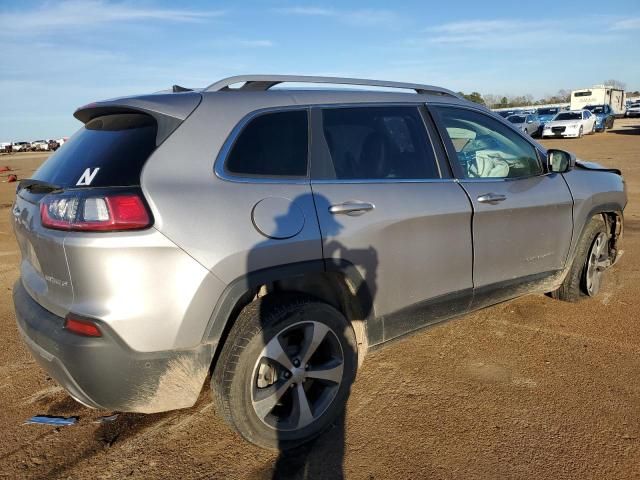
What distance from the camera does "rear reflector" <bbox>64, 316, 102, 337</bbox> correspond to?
86.0 inches

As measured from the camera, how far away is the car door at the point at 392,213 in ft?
8.87

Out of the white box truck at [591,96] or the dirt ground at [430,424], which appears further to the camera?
the white box truck at [591,96]

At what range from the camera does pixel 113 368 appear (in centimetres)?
223

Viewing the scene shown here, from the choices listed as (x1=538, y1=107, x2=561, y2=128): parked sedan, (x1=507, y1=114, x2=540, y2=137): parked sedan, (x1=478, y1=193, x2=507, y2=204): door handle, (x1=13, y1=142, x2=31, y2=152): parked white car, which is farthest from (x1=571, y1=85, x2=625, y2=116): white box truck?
(x1=13, y1=142, x2=31, y2=152): parked white car

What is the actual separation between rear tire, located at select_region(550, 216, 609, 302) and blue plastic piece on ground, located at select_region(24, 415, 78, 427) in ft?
12.6

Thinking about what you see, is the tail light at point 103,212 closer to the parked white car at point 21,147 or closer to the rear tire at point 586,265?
the rear tire at point 586,265

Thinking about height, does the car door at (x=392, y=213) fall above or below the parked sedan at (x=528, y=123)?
below

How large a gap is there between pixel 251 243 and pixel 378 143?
3.71ft

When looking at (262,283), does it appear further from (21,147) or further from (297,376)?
(21,147)

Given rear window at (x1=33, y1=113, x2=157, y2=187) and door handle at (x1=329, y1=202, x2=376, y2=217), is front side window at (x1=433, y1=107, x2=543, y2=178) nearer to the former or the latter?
door handle at (x1=329, y1=202, x2=376, y2=217)

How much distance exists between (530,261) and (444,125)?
1.22 m

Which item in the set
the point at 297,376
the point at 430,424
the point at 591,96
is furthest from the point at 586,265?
the point at 591,96

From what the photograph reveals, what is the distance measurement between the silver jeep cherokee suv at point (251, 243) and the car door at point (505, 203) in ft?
0.08

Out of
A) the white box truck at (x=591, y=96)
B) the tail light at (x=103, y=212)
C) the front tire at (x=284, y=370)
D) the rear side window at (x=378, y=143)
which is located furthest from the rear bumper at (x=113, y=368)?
the white box truck at (x=591, y=96)
